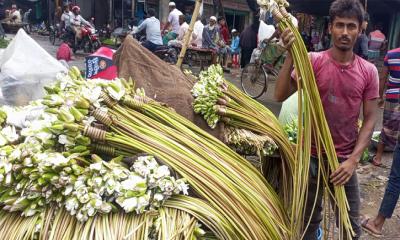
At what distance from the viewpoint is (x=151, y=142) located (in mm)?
1552

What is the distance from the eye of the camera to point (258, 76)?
7.76 m

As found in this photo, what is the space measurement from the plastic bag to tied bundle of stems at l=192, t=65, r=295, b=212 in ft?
3.74

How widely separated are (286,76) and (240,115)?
0.28m

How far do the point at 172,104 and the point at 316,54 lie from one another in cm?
77

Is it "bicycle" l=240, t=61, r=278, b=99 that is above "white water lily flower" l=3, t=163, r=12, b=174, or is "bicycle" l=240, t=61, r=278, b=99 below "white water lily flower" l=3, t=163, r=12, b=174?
below

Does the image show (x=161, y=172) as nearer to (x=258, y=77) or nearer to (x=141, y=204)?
(x=141, y=204)

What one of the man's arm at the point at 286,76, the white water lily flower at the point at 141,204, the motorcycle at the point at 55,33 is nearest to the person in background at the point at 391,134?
the man's arm at the point at 286,76

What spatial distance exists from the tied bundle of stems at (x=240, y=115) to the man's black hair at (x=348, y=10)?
1.93 feet

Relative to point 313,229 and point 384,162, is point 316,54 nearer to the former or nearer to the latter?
point 313,229

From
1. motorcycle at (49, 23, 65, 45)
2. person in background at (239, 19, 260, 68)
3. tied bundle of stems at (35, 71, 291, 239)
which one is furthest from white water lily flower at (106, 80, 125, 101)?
motorcycle at (49, 23, 65, 45)

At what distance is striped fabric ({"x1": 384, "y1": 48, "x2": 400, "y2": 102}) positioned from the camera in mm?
3746

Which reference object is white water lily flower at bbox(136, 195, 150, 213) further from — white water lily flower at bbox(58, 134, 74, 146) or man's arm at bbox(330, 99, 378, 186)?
man's arm at bbox(330, 99, 378, 186)

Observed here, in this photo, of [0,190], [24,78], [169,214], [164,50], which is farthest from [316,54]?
[164,50]

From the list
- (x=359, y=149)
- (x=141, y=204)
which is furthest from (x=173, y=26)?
(x=141, y=204)
